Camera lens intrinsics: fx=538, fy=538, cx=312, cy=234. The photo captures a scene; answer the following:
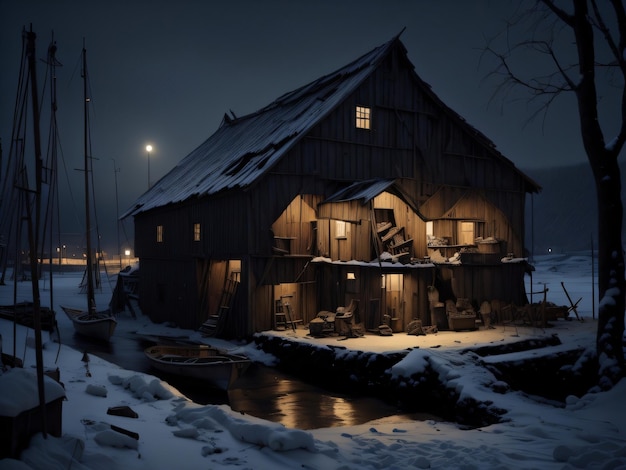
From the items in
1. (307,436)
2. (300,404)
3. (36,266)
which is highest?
(36,266)

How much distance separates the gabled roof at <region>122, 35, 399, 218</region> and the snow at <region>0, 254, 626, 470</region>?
12636 mm

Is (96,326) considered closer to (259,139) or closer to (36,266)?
(259,139)

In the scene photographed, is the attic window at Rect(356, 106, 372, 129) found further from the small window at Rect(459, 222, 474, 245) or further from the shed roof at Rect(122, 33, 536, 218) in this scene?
the small window at Rect(459, 222, 474, 245)

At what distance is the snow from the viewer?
8859 mm

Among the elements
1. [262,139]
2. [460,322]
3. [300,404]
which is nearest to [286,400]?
[300,404]

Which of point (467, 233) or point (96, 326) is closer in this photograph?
point (96, 326)

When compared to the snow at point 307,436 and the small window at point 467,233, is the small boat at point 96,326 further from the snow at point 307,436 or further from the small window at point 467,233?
the small window at point 467,233

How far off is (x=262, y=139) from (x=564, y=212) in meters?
134

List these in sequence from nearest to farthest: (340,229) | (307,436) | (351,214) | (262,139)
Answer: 1. (307,436)
2. (351,214)
3. (340,229)
4. (262,139)

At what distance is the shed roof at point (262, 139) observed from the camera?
1047 inches

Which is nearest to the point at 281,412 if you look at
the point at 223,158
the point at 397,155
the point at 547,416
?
the point at 547,416

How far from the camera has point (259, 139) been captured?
3119 cm

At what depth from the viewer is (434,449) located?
11.4 meters

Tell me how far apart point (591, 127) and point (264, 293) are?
15363 millimetres
